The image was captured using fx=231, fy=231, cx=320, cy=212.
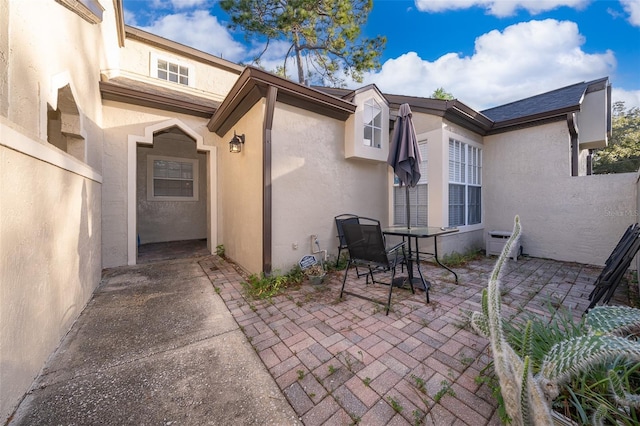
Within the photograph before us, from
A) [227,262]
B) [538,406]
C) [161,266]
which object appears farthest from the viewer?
[227,262]

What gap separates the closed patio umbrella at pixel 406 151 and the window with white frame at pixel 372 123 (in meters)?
1.21

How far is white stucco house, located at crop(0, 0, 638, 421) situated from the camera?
183cm

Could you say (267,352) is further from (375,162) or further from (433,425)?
(375,162)

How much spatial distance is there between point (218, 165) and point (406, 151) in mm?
4493

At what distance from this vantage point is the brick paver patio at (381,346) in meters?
1.50

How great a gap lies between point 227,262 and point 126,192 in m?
2.54

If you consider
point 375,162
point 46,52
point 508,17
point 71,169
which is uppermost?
point 508,17

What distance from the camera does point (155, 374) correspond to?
5.98ft

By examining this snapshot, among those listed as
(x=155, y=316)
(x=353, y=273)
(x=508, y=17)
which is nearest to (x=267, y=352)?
(x=155, y=316)

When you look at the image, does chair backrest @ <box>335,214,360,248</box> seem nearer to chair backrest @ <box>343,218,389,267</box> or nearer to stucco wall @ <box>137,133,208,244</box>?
chair backrest @ <box>343,218,389,267</box>

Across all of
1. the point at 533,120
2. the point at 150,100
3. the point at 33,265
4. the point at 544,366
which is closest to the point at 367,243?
the point at 544,366

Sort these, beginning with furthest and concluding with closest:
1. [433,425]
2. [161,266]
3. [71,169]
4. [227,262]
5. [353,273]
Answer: [227,262], [161,266], [353,273], [71,169], [433,425]

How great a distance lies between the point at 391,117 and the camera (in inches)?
222

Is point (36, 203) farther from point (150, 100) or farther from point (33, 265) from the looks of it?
point (150, 100)
